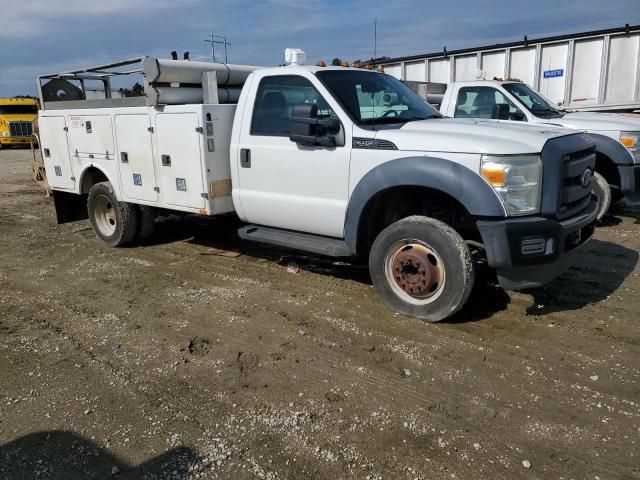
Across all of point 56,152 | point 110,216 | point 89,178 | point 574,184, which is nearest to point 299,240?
point 574,184

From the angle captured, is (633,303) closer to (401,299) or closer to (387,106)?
(401,299)

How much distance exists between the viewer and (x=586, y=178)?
15.1 feet

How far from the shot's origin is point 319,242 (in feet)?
16.8

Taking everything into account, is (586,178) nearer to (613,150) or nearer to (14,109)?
(613,150)

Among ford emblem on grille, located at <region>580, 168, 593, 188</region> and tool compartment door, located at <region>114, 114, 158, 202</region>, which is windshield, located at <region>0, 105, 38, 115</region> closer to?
tool compartment door, located at <region>114, 114, 158, 202</region>

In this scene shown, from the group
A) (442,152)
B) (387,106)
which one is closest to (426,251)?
(442,152)

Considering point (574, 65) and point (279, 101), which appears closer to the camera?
point (279, 101)

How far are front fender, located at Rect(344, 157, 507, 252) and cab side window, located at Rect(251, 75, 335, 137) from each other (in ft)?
3.05

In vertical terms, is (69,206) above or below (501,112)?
below

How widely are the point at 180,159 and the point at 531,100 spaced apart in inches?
219

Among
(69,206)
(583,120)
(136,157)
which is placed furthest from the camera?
(69,206)

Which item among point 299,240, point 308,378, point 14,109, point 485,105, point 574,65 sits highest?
point 574,65

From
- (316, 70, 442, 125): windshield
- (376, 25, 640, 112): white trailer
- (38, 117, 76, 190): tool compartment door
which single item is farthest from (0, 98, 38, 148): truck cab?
(316, 70, 442, 125): windshield

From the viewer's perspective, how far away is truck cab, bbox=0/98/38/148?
26.4m
